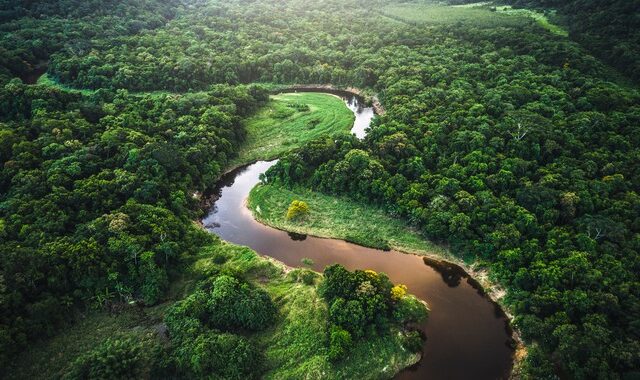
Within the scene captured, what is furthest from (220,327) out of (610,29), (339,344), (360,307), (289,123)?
(610,29)

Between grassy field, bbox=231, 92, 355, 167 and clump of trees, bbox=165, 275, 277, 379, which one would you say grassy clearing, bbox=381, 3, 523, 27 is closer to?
grassy field, bbox=231, 92, 355, 167

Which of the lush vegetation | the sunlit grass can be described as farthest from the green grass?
the sunlit grass

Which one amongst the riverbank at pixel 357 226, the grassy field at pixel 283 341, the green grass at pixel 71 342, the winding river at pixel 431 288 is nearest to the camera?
the green grass at pixel 71 342

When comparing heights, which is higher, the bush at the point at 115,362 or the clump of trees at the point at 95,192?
the clump of trees at the point at 95,192

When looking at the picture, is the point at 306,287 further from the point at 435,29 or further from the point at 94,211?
the point at 435,29

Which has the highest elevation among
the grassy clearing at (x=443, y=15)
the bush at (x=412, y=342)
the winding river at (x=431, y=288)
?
the grassy clearing at (x=443, y=15)

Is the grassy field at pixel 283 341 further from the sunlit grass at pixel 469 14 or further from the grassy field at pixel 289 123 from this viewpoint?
the sunlit grass at pixel 469 14

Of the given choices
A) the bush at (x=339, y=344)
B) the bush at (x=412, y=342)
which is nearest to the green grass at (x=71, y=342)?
the bush at (x=339, y=344)
